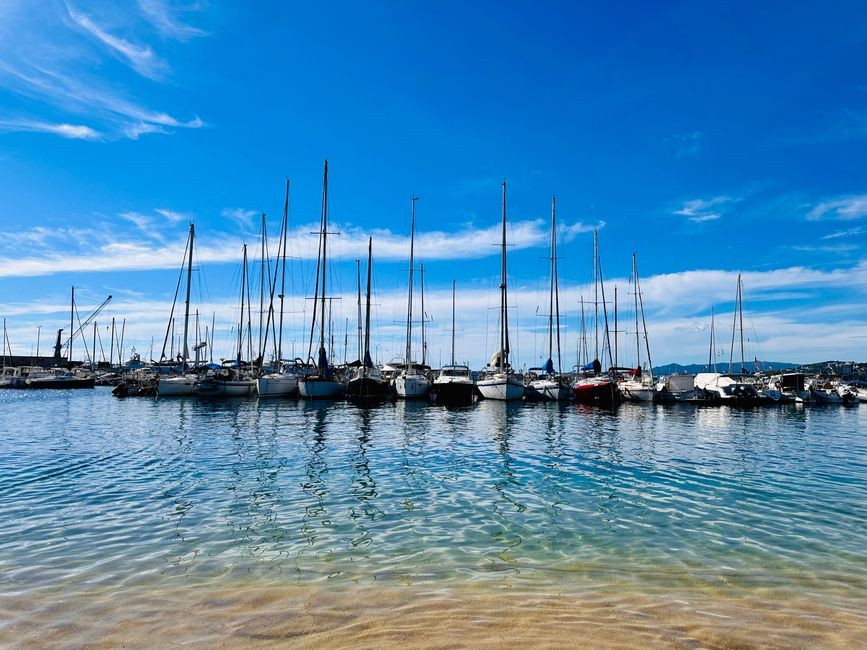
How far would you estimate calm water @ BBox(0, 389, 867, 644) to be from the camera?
8359 mm

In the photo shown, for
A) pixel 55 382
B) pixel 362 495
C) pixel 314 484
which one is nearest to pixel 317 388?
pixel 314 484

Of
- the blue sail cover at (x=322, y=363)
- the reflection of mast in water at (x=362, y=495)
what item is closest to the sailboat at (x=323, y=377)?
the blue sail cover at (x=322, y=363)

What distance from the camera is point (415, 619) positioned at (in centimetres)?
659

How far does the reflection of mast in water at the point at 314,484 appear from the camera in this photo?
10.9m

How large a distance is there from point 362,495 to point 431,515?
2.61m

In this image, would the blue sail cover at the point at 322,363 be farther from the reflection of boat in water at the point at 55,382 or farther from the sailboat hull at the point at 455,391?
the reflection of boat in water at the point at 55,382

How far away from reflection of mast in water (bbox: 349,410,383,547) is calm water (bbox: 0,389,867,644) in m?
0.10

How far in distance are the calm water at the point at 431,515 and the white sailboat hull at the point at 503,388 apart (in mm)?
27327

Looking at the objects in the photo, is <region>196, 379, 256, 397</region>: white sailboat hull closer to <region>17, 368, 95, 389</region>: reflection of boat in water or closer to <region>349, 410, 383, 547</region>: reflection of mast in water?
<region>349, 410, 383, 547</region>: reflection of mast in water

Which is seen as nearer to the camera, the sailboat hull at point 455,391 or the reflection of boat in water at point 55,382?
the sailboat hull at point 455,391

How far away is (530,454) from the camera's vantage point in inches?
846

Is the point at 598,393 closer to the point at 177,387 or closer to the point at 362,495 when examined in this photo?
the point at 177,387

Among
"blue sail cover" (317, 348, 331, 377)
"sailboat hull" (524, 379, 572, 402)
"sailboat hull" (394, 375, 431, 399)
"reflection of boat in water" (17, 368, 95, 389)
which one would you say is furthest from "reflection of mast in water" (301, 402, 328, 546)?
"reflection of boat in water" (17, 368, 95, 389)

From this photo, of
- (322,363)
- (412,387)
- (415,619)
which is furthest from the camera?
(412,387)
